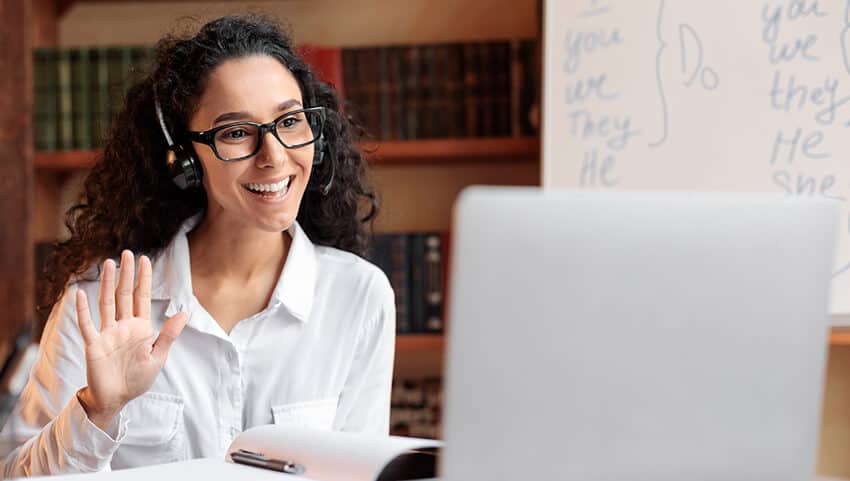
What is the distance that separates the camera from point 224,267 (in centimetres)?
140

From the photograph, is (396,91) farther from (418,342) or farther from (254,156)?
(254,156)

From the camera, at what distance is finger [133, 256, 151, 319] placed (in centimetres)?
110

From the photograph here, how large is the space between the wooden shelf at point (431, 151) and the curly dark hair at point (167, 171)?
56 centimetres

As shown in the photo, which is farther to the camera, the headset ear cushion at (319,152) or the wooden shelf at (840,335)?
the wooden shelf at (840,335)

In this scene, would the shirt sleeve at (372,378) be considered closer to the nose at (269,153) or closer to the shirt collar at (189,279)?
the shirt collar at (189,279)

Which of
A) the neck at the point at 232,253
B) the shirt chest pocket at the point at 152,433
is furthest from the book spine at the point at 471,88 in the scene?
the shirt chest pocket at the point at 152,433

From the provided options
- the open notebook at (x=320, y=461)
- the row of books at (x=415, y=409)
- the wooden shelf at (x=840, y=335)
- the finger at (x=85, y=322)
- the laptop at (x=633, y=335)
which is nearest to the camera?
the laptop at (x=633, y=335)

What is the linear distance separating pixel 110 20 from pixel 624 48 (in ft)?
4.03

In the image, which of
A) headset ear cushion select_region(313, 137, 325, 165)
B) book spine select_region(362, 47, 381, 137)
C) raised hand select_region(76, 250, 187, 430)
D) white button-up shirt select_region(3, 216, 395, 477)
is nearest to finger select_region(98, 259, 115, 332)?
raised hand select_region(76, 250, 187, 430)

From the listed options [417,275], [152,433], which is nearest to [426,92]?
[417,275]

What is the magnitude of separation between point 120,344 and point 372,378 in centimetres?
40

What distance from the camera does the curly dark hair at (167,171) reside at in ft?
4.50

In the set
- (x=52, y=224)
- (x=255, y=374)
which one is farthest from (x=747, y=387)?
(x=52, y=224)

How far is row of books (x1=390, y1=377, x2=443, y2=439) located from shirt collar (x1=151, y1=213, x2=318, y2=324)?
2.77ft
